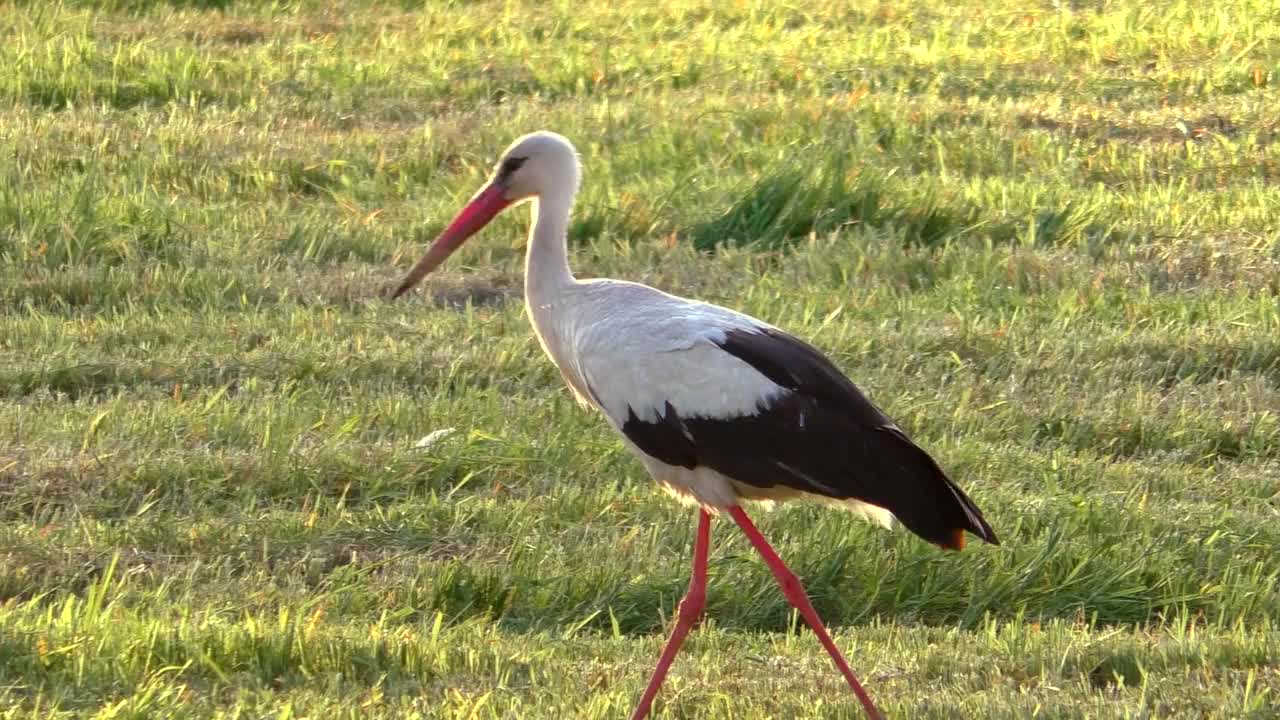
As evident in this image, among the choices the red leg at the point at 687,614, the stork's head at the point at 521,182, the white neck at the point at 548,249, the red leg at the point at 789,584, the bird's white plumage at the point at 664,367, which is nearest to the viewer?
the red leg at the point at 687,614

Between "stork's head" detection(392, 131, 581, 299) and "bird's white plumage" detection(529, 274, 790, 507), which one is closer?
"bird's white plumage" detection(529, 274, 790, 507)

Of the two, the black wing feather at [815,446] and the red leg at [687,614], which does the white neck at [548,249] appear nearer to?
the black wing feather at [815,446]

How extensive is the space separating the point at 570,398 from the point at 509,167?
1018 millimetres

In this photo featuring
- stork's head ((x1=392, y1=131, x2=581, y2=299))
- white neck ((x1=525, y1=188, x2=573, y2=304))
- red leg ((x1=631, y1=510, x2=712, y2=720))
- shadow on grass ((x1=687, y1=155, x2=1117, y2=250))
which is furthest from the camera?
shadow on grass ((x1=687, y1=155, x2=1117, y2=250))

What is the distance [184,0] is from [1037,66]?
499 cm

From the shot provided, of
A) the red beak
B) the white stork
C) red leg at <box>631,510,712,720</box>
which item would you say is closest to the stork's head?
the red beak

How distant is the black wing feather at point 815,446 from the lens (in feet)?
12.7

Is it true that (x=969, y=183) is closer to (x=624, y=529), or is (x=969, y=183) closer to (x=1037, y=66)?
(x=1037, y=66)

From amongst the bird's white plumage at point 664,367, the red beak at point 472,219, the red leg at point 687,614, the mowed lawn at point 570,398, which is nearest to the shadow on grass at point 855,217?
the mowed lawn at point 570,398

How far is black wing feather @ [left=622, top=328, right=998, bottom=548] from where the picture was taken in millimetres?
3859

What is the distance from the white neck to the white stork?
A: 0.12 metres

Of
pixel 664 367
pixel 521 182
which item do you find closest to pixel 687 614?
pixel 664 367

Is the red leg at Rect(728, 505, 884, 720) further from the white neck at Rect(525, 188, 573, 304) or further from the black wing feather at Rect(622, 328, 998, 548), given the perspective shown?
the white neck at Rect(525, 188, 573, 304)

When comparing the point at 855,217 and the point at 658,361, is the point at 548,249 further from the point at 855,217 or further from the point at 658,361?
the point at 855,217
